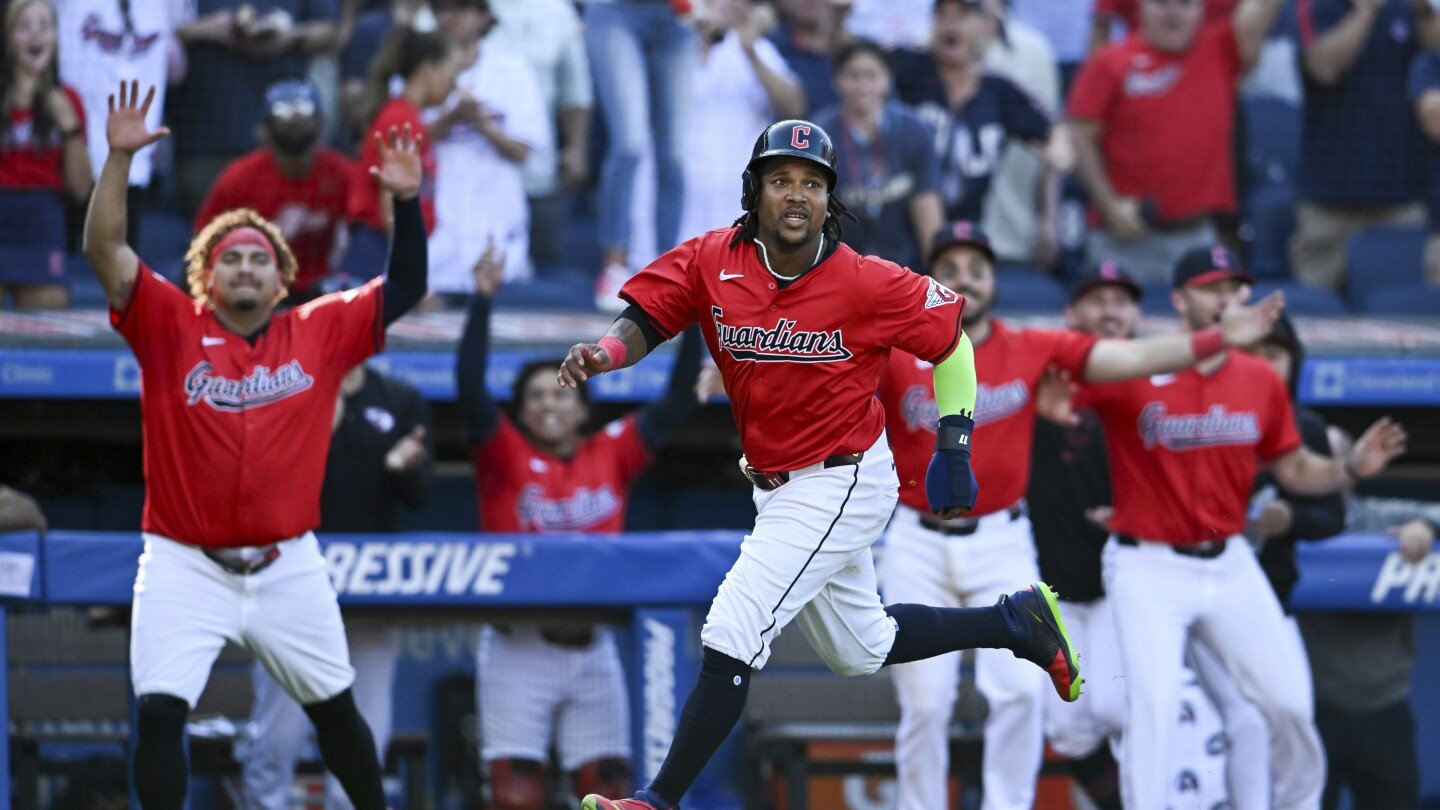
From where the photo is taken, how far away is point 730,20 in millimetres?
7414

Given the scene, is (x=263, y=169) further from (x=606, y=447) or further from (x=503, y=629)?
(x=503, y=629)

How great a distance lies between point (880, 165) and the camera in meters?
7.27

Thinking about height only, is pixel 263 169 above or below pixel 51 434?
above

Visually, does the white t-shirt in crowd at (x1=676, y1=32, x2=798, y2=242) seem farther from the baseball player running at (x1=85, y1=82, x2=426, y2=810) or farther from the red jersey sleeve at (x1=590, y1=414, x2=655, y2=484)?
the baseball player running at (x1=85, y1=82, x2=426, y2=810)

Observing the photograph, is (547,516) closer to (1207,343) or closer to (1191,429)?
(1191,429)

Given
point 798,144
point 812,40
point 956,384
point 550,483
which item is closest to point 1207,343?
point 956,384

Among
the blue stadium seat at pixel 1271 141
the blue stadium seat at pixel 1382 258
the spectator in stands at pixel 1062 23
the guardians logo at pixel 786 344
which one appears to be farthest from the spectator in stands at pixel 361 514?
the blue stadium seat at pixel 1271 141

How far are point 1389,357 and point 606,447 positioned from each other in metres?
3.09

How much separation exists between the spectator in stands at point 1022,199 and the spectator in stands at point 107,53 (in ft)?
11.5

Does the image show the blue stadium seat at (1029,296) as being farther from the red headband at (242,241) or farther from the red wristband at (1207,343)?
the red headband at (242,241)

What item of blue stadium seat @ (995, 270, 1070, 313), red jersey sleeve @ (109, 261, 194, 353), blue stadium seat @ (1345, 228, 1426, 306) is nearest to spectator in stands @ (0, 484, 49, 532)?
red jersey sleeve @ (109, 261, 194, 353)

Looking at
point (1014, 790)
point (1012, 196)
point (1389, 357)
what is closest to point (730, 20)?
point (1012, 196)

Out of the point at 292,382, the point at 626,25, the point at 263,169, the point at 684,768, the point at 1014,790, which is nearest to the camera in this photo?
the point at 684,768

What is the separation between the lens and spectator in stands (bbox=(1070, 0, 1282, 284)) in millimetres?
7875
